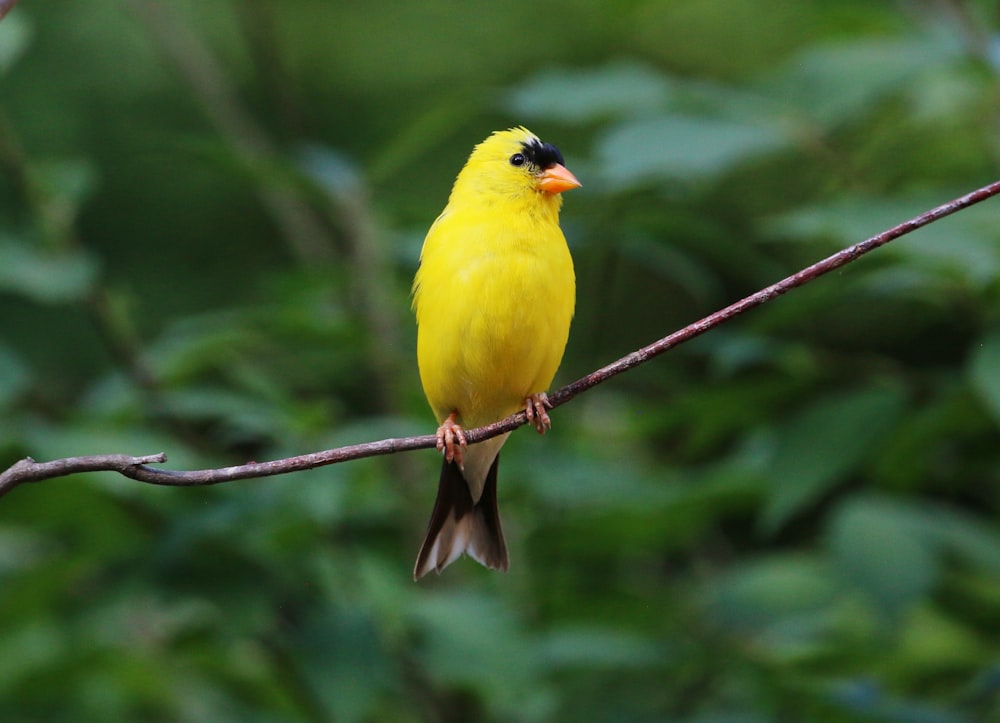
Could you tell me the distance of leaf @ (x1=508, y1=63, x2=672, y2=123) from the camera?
3.29 meters

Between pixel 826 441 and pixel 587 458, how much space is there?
0.91m

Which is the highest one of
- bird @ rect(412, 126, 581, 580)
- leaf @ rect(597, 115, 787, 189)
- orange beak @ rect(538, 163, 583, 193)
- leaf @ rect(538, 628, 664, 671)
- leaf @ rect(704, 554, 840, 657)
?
leaf @ rect(597, 115, 787, 189)

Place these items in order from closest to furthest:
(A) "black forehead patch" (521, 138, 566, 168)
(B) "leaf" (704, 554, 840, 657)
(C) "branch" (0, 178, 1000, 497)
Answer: (C) "branch" (0, 178, 1000, 497)
(A) "black forehead patch" (521, 138, 566, 168)
(B) "leaf" (704, 554, 840, 657)

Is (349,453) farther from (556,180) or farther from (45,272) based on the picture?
(45,272)

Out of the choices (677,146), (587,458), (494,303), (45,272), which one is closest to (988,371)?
(677,146)

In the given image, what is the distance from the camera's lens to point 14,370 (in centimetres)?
288

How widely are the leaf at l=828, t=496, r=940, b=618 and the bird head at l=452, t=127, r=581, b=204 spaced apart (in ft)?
3.45

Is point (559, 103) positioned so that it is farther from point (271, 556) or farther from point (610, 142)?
point (271, 556)

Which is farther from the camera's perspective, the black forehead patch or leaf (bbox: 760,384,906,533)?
the black forehead patch

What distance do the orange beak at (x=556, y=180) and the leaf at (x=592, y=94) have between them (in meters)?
0.45

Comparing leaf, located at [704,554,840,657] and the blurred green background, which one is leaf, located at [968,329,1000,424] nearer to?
the blurred green background

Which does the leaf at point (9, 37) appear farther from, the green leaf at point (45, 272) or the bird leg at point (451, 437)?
the bird leg at point (451, 437)

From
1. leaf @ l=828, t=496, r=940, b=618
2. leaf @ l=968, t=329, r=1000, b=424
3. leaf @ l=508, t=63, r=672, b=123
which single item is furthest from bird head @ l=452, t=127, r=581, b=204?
leaf @ l=828, t=496, r=940, b=618

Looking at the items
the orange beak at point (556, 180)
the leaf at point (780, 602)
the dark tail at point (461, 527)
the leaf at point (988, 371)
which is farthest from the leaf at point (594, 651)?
the orange beak at point (556, 180)
